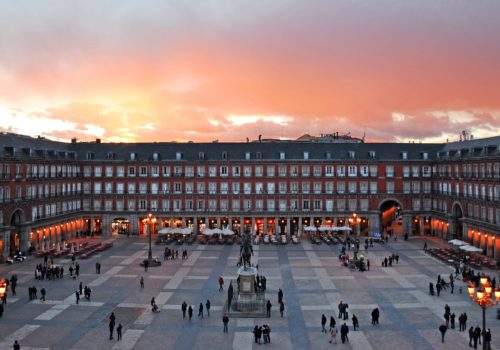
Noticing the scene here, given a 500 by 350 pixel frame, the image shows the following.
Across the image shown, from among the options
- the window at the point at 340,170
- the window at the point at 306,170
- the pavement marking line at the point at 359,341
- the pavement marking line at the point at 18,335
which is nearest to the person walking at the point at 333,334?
the pavement marking line at the point at 359,341

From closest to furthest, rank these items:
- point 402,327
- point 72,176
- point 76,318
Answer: point 402,327 → point 76,318 → point 72,176

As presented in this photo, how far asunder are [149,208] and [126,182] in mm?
6318

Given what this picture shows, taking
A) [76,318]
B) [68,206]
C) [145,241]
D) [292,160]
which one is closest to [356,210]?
[292,160]

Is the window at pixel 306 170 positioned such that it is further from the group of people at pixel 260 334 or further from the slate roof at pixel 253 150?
the group of people at pixel 260 334

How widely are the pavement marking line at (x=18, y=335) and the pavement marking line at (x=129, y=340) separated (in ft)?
22.0

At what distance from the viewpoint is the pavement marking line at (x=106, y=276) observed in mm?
47344

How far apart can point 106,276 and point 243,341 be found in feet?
79.7

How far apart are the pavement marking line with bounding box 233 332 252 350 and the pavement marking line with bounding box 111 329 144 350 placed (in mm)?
6545

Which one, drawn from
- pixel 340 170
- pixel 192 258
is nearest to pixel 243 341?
pixel 192 258

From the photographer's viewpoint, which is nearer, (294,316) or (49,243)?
(294,316)

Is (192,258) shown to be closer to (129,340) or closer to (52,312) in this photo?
(52,312)

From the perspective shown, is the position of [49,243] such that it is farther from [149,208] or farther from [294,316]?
[294,316]

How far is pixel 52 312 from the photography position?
37.7 meters

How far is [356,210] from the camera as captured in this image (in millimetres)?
84125
